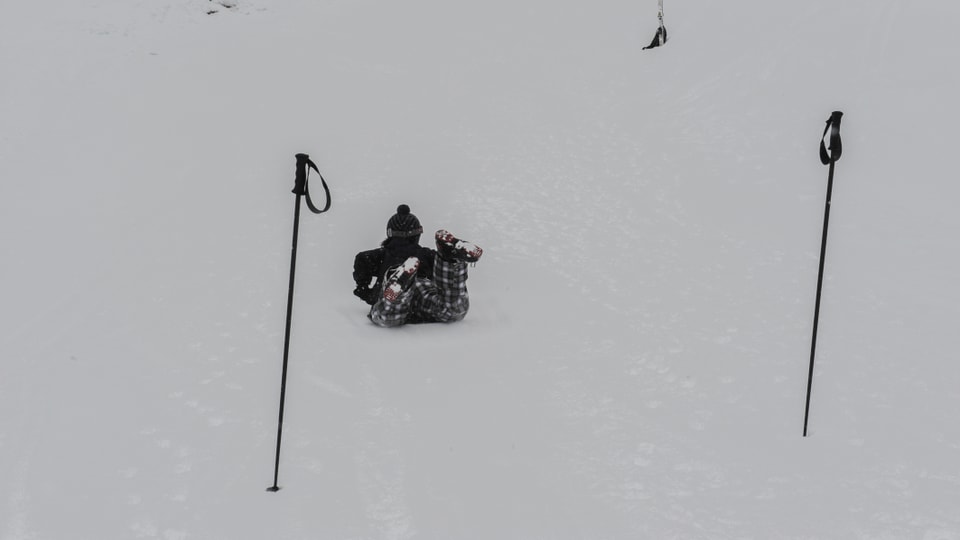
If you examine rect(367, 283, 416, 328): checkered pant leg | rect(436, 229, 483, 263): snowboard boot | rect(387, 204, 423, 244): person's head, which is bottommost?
rect(367, 283, 416, 328): checkered pant leg

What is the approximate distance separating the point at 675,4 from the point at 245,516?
53.6 ft

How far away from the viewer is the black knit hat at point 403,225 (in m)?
8.07

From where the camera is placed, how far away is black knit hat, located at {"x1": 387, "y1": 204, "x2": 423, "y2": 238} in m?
8.07

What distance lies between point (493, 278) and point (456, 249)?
1.72m

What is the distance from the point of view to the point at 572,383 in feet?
22.0

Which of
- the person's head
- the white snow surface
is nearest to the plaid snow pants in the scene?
the white snow surface

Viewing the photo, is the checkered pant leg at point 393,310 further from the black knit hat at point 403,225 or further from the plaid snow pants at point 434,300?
the black knit hat at point 403,225

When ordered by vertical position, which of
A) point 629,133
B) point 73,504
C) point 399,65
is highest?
point 399,65

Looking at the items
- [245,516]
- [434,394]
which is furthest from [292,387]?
[245,516]

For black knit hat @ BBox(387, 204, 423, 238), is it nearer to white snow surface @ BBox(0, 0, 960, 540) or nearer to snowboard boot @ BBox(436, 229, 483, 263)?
snowboard boot @ BBox(436, 229, 483, 263)

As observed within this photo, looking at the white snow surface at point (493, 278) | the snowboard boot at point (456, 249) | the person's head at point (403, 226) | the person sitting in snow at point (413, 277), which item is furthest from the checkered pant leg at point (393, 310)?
the person's head at point (403, 226)

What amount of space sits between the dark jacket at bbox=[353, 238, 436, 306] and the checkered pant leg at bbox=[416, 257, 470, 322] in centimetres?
20

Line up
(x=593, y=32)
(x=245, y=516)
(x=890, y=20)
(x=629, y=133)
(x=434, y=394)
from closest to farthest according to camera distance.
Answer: (x=245, y=516) → (x=434, y=394) → (x=629, y=133) → (x=890, y=20) → (x=593, y=32)

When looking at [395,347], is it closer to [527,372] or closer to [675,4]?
[527,372]
